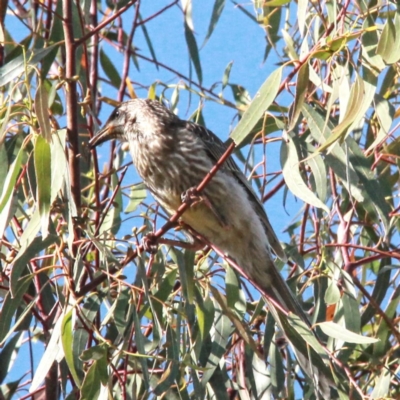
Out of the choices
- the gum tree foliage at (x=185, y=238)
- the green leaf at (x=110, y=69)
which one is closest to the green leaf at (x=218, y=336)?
the gum tree foliage at (x=185, y=238)

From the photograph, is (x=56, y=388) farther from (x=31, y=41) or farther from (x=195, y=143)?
(x=31, y=41)

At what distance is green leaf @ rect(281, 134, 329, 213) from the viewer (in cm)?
223

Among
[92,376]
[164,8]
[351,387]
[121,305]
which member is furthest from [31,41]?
[351,387]

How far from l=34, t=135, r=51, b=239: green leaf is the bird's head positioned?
98 cm

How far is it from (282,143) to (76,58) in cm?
69

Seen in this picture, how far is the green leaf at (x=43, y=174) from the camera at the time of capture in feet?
7.34

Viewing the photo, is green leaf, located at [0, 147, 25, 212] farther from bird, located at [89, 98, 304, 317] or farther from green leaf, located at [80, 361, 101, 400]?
bird, located at [89, 98, 304, 317]

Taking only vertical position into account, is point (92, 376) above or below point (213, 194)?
below

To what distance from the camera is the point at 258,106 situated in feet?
6.92

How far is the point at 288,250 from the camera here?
9.55 ft

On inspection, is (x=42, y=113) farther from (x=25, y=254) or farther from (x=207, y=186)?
(x=207, y=186)

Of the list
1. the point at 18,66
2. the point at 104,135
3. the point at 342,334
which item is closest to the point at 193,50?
the point at 104,135

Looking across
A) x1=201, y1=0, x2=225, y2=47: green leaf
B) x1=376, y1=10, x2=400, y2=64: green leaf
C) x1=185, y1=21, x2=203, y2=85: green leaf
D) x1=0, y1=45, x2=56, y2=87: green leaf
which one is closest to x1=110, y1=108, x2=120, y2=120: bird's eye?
x1=185, y1=21, x2=203, y2=85: green leaf

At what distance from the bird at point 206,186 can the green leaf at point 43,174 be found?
81cm
